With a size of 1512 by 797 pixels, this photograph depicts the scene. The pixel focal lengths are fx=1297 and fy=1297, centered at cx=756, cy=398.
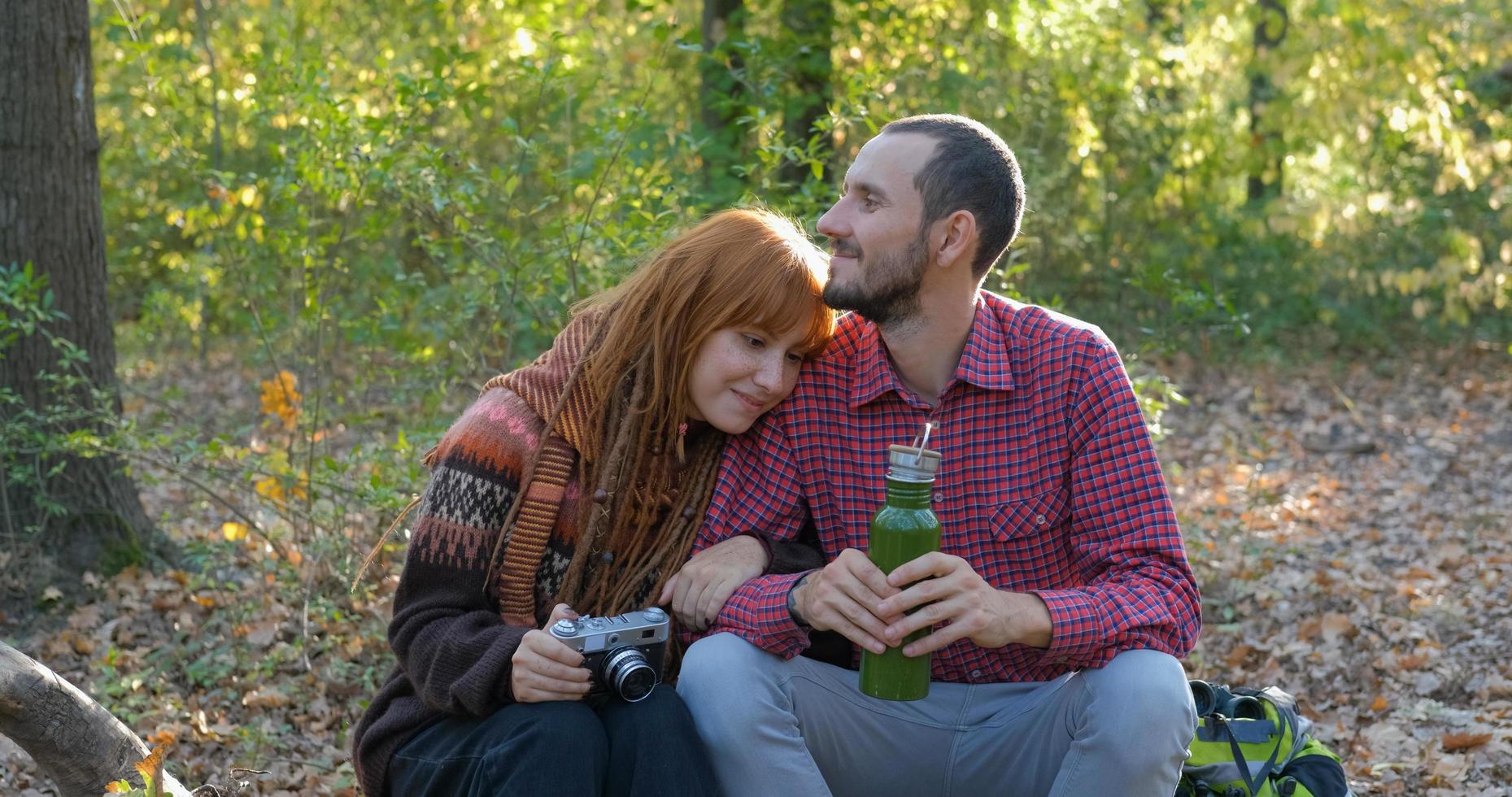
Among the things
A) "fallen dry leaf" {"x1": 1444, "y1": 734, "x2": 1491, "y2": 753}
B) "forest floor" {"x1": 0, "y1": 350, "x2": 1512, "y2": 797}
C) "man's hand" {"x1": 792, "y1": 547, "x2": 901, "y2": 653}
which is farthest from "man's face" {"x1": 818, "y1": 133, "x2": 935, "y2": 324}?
"fallen dry leaf" {"x1": 1444, "y1": 734, "x2": 1491, "y2": 753}

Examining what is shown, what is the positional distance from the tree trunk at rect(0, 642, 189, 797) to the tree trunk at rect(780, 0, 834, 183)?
4.79 meters

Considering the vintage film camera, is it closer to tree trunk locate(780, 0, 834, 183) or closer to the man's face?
the man's face

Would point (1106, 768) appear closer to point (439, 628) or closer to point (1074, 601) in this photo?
point (1074, 601)

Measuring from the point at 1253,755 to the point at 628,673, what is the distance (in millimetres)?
1446

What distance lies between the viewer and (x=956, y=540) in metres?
2.96

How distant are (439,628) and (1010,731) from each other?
3.98 ft

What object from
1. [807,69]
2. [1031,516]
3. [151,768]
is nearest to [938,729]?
[1031,516]

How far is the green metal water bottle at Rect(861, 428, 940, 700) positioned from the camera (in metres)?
2.42

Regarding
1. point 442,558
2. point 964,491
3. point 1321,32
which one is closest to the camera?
point 442,558

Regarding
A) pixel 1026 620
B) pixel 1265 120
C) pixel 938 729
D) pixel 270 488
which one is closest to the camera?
pixel 1026 620

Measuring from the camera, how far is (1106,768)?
247 cm

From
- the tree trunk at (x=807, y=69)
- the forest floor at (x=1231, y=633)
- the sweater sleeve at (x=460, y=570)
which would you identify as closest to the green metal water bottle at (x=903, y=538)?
the sweater sleeve at (x=460, y=570)

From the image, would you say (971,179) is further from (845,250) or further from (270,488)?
(270,488)

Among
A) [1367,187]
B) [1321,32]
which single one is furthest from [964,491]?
[1367,187]
